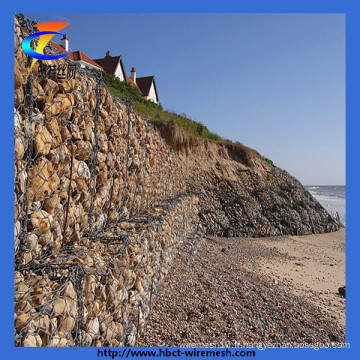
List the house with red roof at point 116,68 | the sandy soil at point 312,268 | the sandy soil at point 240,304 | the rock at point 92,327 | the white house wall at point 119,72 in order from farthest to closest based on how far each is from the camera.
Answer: the white house wall at point 119,72 < the house with red roof at point 116,68 < the sandy soil at point 312,268 < the sandy soil at point 240,304 < the rock at point 92,327

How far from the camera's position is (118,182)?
12.9 ft

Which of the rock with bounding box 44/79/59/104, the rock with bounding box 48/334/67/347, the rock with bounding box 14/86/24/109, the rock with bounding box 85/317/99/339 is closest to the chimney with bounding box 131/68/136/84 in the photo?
the rock with bounding box 44/79/59/104

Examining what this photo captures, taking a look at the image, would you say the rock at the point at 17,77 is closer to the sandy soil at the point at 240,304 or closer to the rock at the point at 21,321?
the rock at the point at 21,321

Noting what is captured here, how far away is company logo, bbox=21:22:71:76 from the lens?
2041 mm

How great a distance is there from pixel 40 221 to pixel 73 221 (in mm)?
572

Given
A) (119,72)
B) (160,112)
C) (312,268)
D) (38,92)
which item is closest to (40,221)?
(38,92)

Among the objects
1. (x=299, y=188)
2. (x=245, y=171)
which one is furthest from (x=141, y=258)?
(x=299, y=188)

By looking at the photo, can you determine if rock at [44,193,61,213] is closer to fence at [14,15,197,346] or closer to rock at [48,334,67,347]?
fence at [14,15,197,346]

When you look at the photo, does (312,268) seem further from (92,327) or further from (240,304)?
(92,327)

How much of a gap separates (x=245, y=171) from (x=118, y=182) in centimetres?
1299

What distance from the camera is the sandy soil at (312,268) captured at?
665 centimetres

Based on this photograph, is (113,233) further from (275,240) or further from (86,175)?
(275,240)

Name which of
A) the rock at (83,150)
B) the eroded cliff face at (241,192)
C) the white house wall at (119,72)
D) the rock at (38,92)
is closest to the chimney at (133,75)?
the white house wall at (119,72)

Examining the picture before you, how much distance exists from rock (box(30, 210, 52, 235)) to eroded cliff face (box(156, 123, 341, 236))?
35.0ft
